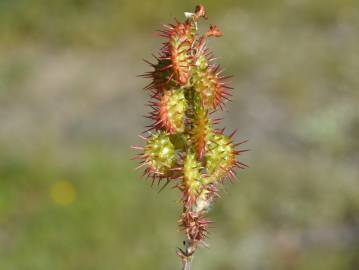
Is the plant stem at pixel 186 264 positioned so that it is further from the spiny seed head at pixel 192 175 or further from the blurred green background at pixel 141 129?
the blurred green background at pixel 141 129

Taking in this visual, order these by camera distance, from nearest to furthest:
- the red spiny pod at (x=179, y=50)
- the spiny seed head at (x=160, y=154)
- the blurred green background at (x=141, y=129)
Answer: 1. the red spiny pod at (x=179, y=50)
2. the spiny seed head at (x=160, y=154)
3. the blurred green background at (x=141, y=129)

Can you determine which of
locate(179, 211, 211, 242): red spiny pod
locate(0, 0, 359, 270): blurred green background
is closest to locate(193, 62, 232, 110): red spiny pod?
locate(179, 211, 211, 242): red spiny pod

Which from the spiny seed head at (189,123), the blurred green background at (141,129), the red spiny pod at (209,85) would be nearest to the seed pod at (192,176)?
the spiny seed head at (189,123)

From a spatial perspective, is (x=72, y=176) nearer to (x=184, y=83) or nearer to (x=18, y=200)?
(x=18, y=200)

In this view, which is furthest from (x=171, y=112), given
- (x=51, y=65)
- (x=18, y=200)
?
(x=51, y=65)

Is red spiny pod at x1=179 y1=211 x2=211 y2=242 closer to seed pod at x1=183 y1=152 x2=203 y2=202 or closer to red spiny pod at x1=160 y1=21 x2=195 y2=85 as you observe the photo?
seed pod at x1=183 y1=152 x2=203 y2=202

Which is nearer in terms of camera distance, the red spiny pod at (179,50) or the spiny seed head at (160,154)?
the red spiny pod at (179,50)
